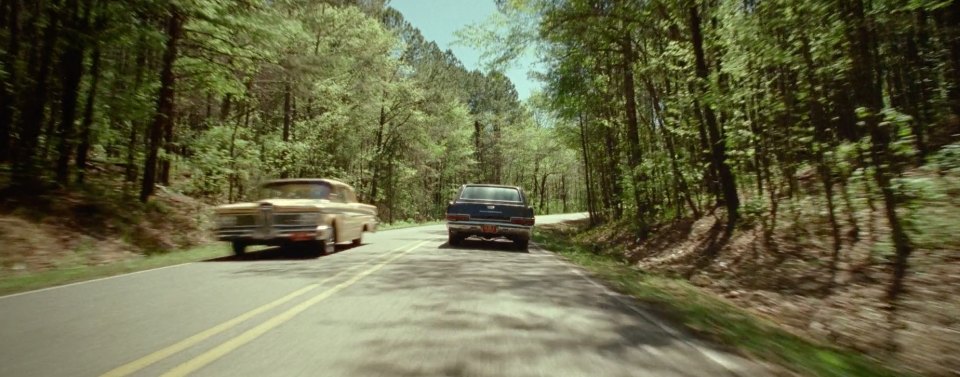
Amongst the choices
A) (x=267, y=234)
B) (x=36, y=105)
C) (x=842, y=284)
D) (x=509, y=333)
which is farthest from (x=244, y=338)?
(x=36, y=105)

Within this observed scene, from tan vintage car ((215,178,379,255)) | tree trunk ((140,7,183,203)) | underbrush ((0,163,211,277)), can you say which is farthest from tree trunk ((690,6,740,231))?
tree trunk ((140,7,183,203))

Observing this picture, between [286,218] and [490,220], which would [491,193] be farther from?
[286,218]

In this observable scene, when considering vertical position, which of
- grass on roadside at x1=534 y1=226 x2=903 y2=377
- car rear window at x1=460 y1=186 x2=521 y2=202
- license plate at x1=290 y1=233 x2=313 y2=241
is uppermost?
car rear window at x1=460 y1=186 x2=521 y2=202

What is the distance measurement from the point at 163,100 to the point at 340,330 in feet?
45.1

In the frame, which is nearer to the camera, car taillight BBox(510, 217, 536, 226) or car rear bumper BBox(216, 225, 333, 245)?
car rear bumper BBox(216, 225, 333, 245)

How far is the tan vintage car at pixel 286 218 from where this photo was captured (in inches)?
406

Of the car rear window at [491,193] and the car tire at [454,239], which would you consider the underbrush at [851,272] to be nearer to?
the car rear window at [491,193]

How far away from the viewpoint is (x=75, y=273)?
26.8 ft

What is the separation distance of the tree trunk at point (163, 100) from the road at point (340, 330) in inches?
330

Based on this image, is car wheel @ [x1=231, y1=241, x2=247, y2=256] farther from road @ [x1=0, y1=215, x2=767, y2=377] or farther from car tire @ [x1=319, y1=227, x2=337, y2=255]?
road @ [x1=0, y1=215, x2=767, y2=377]

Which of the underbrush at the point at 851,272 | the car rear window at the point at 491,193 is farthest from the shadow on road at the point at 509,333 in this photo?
the car rear window at the point at 491,193

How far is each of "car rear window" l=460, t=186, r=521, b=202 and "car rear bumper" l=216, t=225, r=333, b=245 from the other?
17.4ft

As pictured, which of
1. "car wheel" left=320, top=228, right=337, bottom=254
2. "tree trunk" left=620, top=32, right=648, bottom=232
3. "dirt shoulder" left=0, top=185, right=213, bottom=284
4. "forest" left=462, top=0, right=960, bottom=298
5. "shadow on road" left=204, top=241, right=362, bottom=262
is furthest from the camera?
"tree trunk" left=620, top=32, right=648, bottom=232

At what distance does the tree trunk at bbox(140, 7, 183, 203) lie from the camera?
1452 centimetres
